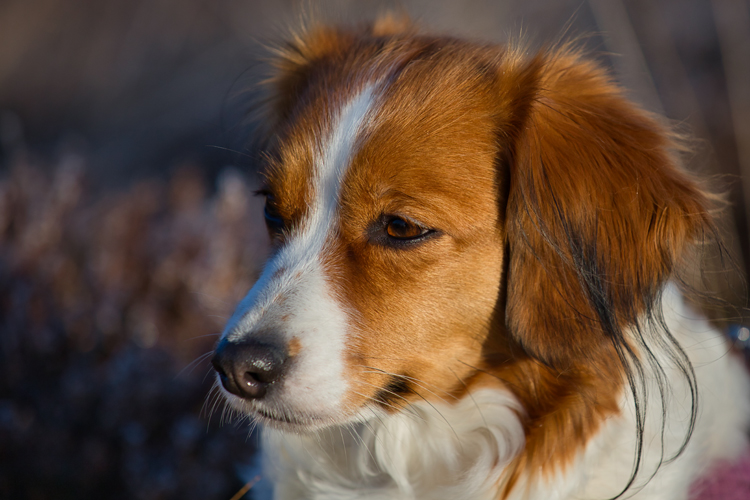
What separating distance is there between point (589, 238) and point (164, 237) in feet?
9.91

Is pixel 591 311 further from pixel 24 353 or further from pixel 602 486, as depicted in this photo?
pixel 24 353

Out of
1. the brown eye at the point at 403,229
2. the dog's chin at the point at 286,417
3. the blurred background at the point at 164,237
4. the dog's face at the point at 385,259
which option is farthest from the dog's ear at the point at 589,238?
the dog's chin at the point at 286,417

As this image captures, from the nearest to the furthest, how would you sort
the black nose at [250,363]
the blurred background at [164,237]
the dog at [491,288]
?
the black nose at [250,363], the dog at [491,288], the blurred background at [164,237]

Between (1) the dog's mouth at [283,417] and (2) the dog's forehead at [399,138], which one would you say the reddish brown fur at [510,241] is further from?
(1) the dog's mouth at [283,417]

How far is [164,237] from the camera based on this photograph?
13.3 feet

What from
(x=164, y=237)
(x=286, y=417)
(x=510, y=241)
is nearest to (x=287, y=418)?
(x=286, y=417)

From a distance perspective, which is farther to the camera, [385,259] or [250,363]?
[385,259]

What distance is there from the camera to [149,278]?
3873mm

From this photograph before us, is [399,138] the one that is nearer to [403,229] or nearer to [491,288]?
[403,229]

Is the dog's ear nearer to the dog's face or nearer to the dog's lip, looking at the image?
the dog's face

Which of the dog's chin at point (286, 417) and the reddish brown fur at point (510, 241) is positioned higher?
the reddish brown fur at point (510, 241)

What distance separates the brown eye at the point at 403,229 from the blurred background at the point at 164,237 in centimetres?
80

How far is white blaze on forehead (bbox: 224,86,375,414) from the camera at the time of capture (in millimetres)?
1634

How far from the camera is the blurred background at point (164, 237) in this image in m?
3.01
